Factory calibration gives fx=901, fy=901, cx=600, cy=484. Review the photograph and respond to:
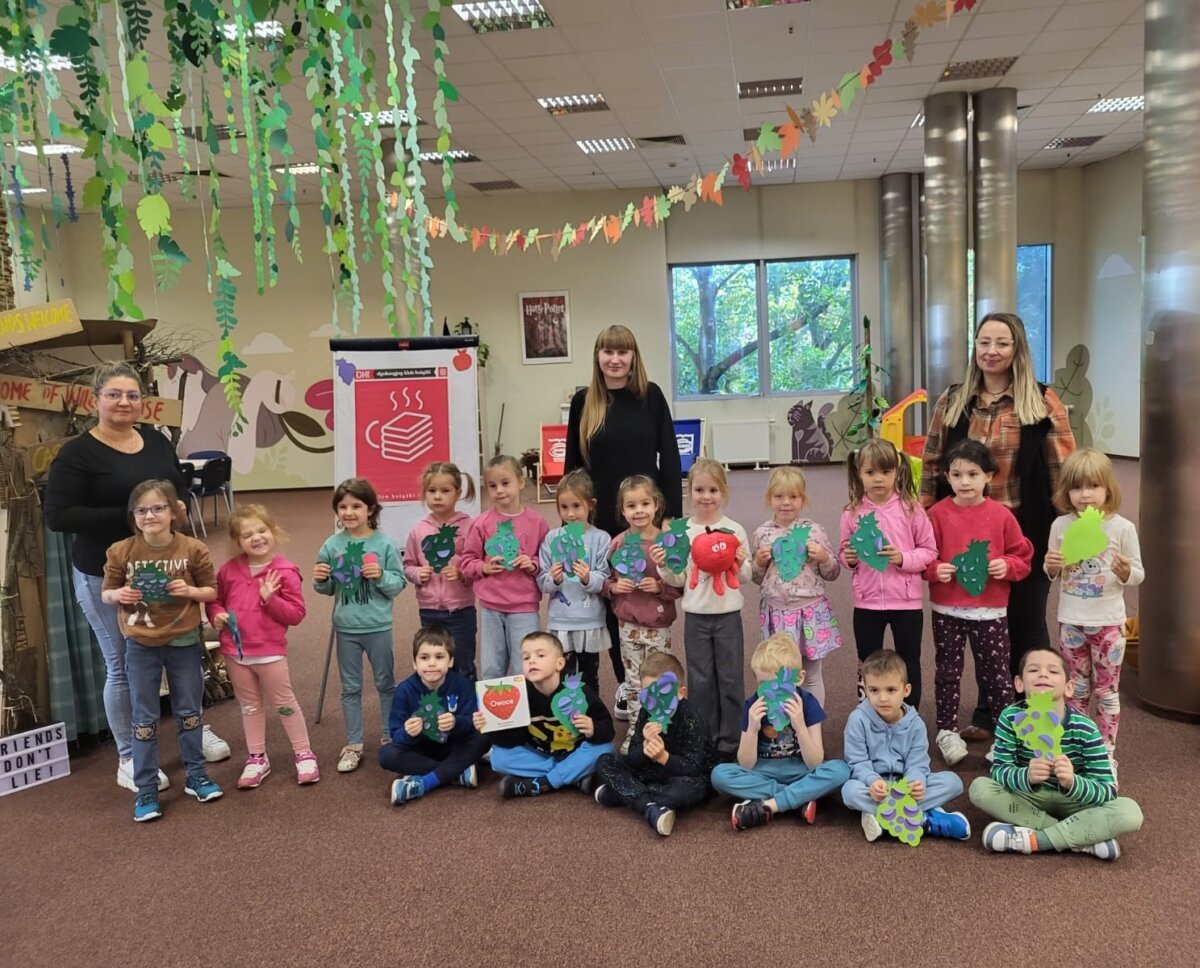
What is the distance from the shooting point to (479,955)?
2.11 m

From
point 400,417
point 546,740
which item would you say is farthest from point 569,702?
point 400,417

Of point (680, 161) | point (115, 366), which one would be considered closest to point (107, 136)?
point (115, 366)

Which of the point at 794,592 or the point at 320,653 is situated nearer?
the point at 794,592

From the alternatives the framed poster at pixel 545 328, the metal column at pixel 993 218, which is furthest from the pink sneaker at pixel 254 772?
the framed poster at pixel 545 328

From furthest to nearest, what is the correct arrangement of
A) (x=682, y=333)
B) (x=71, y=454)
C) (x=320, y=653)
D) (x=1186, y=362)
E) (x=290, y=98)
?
(x=682, y=333) < (x=290, y=98) < (x=320, y=653) < (x=1186, y=362) < (x=71, y=454)

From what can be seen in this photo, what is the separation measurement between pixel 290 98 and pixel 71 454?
5.76 meters

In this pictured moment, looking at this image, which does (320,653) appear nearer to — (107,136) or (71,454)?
(71,454)

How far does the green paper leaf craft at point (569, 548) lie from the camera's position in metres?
3.19

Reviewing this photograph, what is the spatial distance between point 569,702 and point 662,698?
37 cm

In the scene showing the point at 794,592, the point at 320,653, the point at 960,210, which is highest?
the point at 960,210

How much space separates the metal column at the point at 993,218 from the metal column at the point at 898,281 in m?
2.82

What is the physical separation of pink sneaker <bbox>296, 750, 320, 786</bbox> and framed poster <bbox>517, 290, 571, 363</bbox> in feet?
31.8

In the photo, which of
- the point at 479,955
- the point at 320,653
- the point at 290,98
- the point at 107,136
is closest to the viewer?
the point at 107,136

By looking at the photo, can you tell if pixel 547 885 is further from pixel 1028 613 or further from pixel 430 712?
pixel 1028 613
